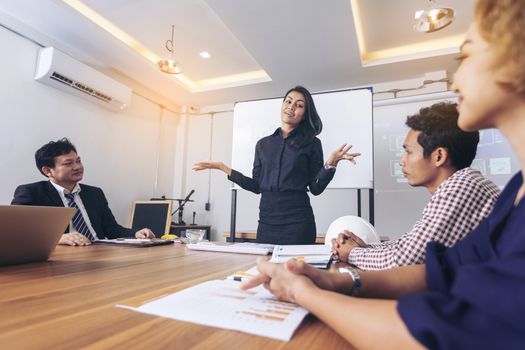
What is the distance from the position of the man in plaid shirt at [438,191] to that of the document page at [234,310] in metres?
0.42

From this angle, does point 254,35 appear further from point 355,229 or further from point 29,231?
point 29,231

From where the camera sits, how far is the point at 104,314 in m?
0.46

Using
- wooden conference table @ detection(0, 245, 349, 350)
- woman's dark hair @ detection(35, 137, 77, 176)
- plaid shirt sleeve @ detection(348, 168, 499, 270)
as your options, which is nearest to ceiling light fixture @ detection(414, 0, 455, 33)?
plaid shirt sleeve @ detection(348, 168, 499, 270)

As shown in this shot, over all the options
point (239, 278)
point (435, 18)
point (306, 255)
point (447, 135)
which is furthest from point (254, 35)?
point (239, 278)

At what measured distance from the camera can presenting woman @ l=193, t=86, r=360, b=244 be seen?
180 centimetres

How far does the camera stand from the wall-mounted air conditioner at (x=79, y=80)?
106 inches

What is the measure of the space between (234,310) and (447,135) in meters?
0.88

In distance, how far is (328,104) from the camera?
10.6 ft

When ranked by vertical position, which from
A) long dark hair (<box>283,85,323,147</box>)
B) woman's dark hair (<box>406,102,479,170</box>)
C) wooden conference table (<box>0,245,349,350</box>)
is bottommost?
wooden conference table (<box>0,245,349,350</box>)

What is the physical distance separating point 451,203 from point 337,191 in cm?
294

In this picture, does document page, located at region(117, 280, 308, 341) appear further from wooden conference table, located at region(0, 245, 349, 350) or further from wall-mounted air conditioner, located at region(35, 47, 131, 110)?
wall-mounted air conditioner, located at region(35, 47, 131, 110)

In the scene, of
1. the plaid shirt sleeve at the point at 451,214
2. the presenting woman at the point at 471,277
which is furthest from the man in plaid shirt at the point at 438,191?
the presenting woman at the point at 471,277

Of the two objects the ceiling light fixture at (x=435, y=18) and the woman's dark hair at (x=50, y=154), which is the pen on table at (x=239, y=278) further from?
the ceiling light fixture at (x=435, y=18)

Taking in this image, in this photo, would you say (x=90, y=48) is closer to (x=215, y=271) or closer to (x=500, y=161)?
(x=215, y=271)
